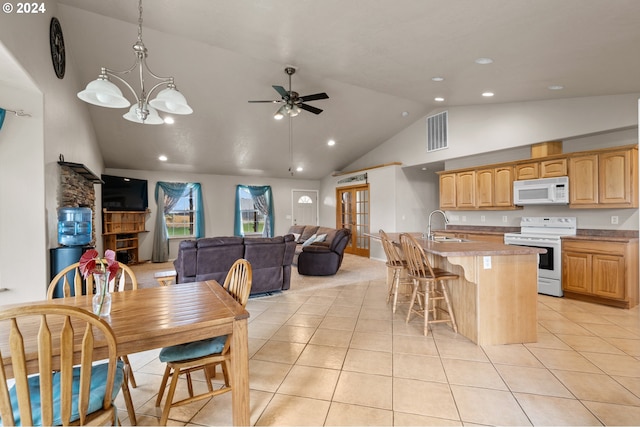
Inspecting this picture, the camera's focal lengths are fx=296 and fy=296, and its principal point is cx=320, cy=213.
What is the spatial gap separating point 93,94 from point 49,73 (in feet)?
5.72

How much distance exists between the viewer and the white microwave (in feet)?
14.2

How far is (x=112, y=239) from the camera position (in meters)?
6.66

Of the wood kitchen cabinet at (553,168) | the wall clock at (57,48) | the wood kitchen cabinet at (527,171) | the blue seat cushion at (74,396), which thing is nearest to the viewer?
the blue seat cushion at (74,396)

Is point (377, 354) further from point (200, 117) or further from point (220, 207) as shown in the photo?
point (220, 207)

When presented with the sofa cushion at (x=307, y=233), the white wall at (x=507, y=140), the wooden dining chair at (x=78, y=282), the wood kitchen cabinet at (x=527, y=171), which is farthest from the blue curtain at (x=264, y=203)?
the wooden dining chair at (x=78, y=282)

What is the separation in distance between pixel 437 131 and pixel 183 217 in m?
6.89

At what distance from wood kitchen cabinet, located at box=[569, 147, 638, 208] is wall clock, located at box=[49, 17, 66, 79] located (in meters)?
6.64

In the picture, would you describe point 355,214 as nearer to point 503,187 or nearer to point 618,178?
point 503,187

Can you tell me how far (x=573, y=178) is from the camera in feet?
14.0

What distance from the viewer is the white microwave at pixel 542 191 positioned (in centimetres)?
434

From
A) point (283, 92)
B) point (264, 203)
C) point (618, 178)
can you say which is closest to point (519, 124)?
point (618, 178)

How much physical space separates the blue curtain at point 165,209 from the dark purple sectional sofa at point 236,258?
4.05 m

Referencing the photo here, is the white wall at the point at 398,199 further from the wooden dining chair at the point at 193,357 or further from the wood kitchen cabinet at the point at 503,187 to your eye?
the wooden dining chair at the point at 193,357

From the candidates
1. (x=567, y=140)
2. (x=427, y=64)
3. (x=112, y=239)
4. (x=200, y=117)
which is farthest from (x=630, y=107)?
(x=112, y=239)
